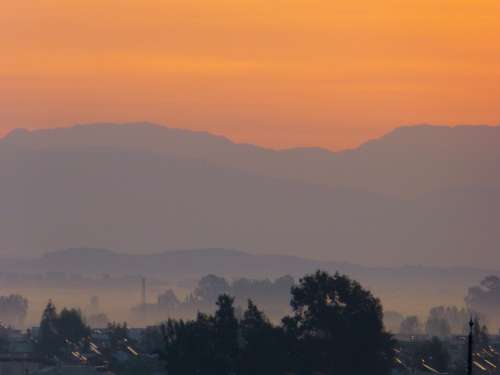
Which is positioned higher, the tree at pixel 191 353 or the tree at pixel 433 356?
the tree at pixel 433 356

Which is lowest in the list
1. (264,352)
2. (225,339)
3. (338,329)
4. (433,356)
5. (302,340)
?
(264,352)

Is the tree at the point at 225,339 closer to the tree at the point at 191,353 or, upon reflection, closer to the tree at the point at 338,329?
the tree at the point at 191,353

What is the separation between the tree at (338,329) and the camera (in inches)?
6063

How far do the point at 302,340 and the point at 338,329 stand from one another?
238cm

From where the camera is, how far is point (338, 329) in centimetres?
15862

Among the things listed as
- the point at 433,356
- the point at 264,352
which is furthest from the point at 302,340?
the point at 433,356

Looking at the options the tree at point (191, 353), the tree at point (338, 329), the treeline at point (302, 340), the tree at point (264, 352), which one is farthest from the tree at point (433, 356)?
the tree at point (191, 353)

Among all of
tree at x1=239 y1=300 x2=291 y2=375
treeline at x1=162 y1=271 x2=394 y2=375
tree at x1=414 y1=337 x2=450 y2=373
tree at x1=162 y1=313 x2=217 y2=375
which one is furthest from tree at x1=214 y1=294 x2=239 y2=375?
tree at x1=414 y1=337 x2=450 y2=373

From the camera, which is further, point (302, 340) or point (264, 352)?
point (302, 340)

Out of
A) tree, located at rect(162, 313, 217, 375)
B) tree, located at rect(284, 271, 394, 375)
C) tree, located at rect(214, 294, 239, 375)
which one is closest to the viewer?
tree, located at rect(162, 313, 217, 375)

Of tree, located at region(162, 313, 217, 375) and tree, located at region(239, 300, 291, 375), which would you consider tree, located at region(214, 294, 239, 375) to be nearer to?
tree, located at region(162, 313, 217, 375)

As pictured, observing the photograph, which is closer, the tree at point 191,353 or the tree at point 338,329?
the tree at point 191,353

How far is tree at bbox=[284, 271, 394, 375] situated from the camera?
154 m

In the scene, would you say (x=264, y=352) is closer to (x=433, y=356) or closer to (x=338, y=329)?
(x=338, y=329)
